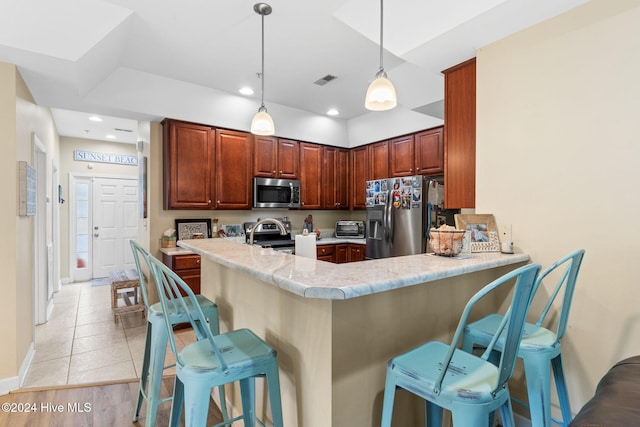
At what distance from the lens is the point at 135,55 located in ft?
10.5

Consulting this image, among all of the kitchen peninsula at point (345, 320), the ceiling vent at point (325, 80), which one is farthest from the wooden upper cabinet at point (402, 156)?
the kitchen peninsula at point (345, 320)

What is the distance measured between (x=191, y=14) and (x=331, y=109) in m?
2.59

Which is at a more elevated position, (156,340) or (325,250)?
(325,250)

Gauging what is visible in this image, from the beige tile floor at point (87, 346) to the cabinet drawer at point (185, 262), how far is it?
28.3 inches

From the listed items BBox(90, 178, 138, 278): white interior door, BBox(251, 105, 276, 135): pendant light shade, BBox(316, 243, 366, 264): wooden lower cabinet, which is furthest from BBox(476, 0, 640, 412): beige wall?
BBox(90, 178, 138, 278): white interior door

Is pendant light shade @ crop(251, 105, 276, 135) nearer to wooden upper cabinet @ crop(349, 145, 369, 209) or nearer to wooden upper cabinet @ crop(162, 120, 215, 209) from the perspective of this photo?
wooden upper cabinet @ crop(162, 120, 215, 209)

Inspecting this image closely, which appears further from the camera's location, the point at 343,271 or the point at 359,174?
the point at 359,174

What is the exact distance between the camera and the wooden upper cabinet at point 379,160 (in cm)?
477

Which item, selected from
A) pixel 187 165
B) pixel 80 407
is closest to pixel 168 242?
pixel 187 165

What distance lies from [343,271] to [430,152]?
3.30 meters

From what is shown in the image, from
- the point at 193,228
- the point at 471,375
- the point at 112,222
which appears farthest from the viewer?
the point at 112,222

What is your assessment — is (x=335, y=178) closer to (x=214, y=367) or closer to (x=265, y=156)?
(x=265, y=156)

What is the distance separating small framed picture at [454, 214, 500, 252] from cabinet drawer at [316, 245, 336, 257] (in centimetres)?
271

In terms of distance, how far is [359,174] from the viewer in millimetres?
5301
